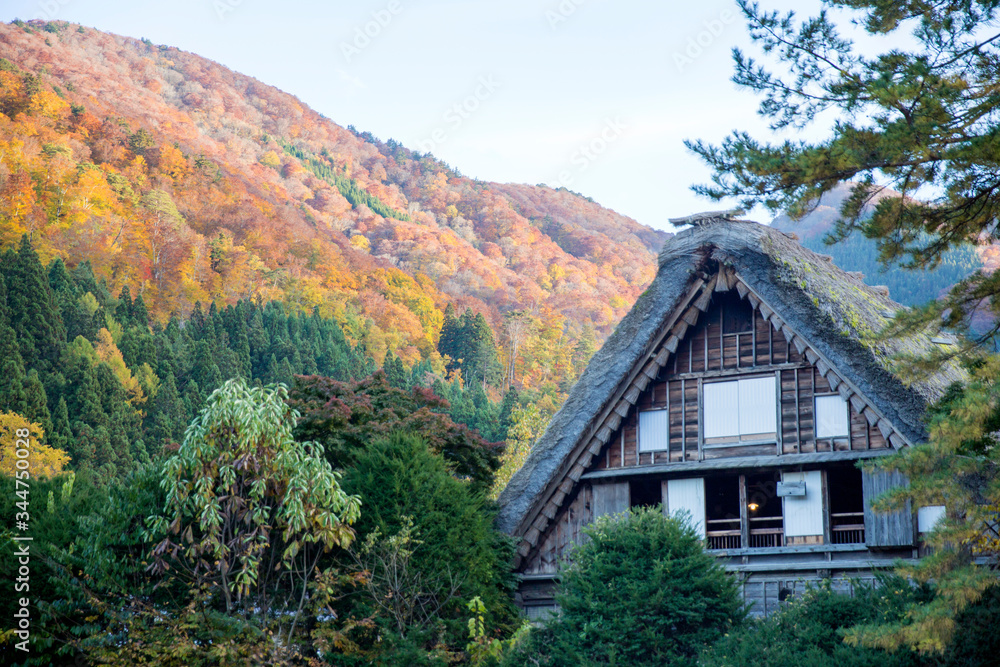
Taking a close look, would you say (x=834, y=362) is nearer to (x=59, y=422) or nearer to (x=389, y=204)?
(x=59, y=422)

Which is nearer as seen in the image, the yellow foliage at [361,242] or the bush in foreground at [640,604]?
the bush in foreground at [640,604]

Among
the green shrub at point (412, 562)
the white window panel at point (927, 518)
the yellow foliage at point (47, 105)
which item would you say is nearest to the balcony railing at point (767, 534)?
the white window panel at point (927, 518)

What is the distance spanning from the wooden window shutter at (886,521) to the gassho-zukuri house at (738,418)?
0.07 feet

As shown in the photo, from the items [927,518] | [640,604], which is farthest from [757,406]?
[640,604]

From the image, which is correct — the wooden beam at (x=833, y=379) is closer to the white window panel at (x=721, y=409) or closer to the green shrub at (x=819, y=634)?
the white window panel at (x=721, y=409)

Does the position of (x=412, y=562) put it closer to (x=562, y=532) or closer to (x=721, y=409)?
(x=562, y=532)

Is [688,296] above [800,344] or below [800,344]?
above

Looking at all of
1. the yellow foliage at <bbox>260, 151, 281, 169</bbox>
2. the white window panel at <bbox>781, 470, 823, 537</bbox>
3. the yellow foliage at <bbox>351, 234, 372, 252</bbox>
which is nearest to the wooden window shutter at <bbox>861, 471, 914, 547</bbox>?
the white window panel at <bbox>781, 470, 823, 537</bbox>

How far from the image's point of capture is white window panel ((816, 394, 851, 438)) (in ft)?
53.3

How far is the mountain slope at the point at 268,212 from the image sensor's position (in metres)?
80.0

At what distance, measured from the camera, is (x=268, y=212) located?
102 m

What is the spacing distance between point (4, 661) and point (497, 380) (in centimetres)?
6582

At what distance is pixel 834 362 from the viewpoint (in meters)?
16.0

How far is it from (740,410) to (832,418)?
5.07 feet
